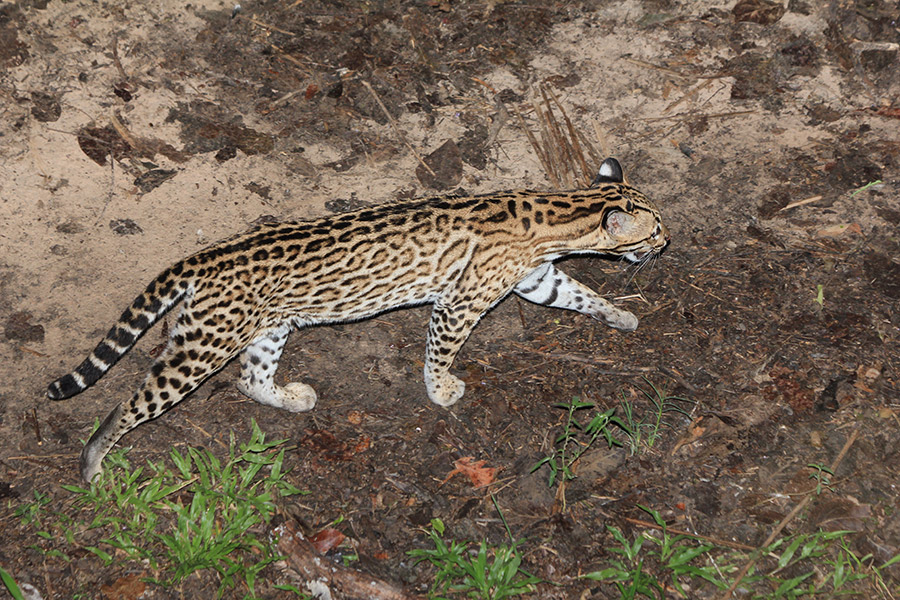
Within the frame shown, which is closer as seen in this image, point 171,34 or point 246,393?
point 246,393

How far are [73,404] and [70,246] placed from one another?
1.68m

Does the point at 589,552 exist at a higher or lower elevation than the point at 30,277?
lower

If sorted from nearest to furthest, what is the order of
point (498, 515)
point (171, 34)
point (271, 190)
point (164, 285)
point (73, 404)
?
point (164, 285)
point (498, 515)
point (73, 404)
point (271, 190)
point (171, 34)

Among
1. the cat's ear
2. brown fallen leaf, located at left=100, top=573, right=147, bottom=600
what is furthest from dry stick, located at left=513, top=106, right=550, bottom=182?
brown fallen leaf, located at left=100, top=573, right=147, bottom=600

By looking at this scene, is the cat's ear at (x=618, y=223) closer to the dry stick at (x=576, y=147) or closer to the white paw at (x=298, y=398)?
the dry stick at (x=576, y=147)

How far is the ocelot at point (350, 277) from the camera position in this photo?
4.90 metres

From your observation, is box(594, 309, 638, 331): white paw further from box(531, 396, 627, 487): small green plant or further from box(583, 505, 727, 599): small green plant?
box(583, 505, 727, 599): small green plant

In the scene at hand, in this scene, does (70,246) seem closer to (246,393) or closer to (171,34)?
(246,393)

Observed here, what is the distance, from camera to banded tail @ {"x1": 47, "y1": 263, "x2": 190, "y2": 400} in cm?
488

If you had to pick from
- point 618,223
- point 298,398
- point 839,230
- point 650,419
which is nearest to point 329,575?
point 298,398

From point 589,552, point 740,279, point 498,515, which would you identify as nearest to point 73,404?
point 498,515

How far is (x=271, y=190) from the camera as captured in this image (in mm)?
7523

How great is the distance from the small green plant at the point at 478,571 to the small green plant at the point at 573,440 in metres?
0.65

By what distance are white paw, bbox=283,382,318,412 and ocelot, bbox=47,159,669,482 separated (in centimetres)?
1
